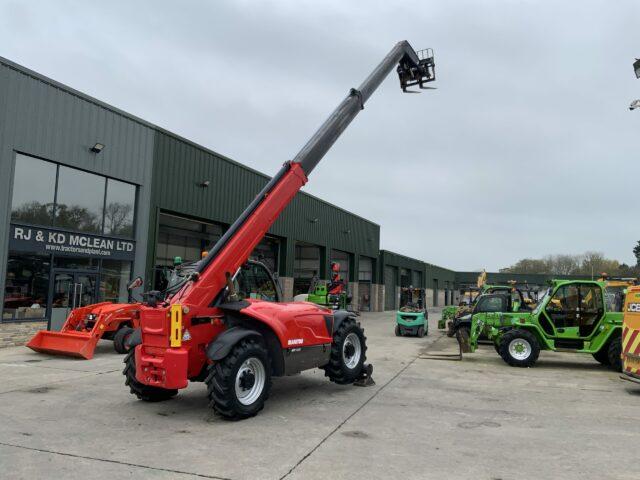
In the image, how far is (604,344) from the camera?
1188cm

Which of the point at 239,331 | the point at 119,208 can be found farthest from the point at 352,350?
the point at 119,208

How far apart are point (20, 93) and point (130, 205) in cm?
496

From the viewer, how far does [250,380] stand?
6.75 meters

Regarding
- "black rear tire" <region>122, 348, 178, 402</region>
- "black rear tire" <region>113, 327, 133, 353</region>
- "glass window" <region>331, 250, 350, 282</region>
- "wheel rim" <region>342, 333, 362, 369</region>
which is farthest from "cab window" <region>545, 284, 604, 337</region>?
"glass window" <region>331, 250, 350, 282</region>

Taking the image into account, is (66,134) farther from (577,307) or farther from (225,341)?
(577,307)

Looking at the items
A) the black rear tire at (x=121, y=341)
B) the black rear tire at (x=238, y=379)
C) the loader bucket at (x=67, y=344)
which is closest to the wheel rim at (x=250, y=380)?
the black rear tire at (x=238, y=379)

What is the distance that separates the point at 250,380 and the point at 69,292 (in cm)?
1070

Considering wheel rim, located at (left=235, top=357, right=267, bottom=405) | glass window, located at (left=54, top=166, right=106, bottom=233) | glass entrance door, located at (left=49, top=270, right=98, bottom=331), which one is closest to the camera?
wheel rim, located at (left=235, top=357, right=267, bottom=405)

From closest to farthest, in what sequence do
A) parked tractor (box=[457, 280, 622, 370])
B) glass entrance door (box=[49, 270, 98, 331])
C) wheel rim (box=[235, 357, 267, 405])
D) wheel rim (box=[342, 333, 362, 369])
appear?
wheel rim (box=[235, 357, 267, 405])
wheel rim (box=[342, 333, 362, 369])
parked tractor (box=[457, 280, 622, 370])
glass entrance door (box=[49, 270, 98, 331])

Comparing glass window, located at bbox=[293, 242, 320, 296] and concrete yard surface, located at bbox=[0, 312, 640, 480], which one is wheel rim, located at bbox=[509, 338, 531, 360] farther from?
glass window, located at bbox=[293, 242, 320, 296]

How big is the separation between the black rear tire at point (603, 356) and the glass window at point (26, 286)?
49.2ft

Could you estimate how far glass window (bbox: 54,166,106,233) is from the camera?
14.9 meters

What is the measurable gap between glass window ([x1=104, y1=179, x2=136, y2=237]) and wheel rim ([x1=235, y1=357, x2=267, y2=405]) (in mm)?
11478

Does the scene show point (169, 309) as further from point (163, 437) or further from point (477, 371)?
point (477, 371)
